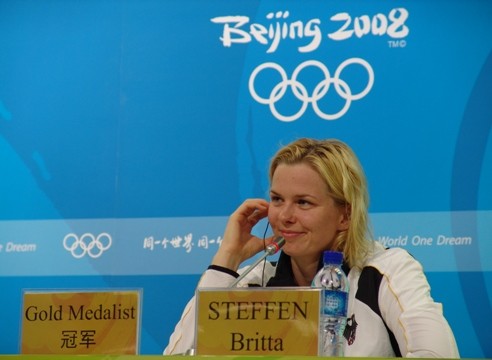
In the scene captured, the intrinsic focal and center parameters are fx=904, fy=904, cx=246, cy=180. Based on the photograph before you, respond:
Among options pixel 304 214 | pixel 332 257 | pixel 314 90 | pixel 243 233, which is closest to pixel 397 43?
pixel 314 90

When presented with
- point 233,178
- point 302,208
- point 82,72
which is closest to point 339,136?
point 233,178

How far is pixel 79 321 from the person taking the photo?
167 centimetres

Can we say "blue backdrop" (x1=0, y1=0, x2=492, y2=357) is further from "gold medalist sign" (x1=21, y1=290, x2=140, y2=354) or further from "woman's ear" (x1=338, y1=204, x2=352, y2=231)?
"gold medalist sign" (x1=21, y1=290, x2=140, y2=354)

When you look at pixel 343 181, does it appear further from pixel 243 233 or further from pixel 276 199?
pixel 243 233

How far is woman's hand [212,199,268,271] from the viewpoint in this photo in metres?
2.46

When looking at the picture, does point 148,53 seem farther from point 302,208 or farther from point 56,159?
point 302,208

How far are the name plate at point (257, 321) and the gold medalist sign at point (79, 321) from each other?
0.20 m

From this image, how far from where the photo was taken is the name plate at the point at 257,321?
4.80 ft

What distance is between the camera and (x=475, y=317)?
3.44 m

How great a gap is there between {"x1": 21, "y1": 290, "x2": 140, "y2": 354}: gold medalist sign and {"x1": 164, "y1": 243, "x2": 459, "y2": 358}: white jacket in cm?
54

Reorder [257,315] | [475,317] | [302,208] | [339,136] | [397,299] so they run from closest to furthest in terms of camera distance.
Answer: [257,315]
[397,299]
[302,208]
[475,317]
[339,136]

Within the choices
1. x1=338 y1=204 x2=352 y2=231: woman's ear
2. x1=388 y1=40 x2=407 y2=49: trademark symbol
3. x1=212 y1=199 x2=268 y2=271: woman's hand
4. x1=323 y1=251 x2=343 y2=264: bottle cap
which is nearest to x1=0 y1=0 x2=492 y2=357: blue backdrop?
x1=388 y1=40 x2=407 y2=49: trademark symbol

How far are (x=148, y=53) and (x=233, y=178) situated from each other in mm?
671

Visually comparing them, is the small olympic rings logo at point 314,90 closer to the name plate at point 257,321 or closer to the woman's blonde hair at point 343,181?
the woman's blonde hair at point 343,181
